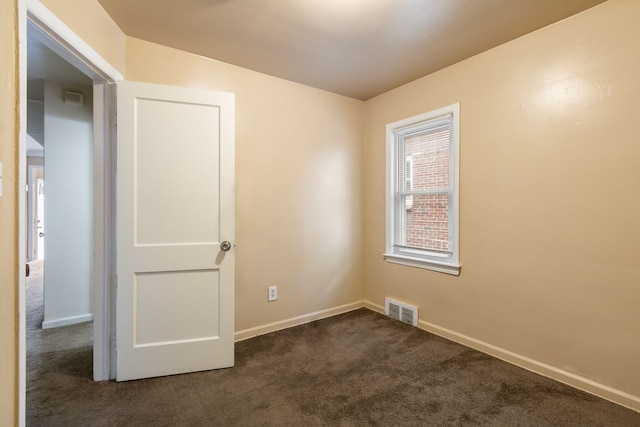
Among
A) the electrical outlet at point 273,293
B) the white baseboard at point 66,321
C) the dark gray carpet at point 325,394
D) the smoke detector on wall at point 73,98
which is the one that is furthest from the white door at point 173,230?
the smoke detector on wall at point 73,98

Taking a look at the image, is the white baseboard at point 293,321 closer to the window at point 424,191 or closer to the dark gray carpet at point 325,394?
the dark gray carpet at point 325,394

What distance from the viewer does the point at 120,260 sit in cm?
199

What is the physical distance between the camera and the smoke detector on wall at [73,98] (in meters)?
3.17

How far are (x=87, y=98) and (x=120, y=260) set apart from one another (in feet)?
7.87

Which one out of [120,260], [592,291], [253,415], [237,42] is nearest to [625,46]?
[592,291]

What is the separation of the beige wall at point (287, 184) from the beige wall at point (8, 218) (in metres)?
1.12

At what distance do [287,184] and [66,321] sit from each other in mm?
2680

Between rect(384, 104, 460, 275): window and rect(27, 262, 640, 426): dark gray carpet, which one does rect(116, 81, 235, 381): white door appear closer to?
rect(27, 262, 640, 426): dark gray carpet

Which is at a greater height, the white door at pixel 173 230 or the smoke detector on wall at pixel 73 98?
the smoke detector on wall at pixel 73 98

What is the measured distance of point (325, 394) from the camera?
→ 1903 millimetres

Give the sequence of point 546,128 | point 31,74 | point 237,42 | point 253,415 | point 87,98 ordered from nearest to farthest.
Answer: point 253,415
point 546,128
point 237,42
point 31,74
point 87,98

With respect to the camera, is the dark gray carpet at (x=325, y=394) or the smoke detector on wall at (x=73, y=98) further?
the smoke detector on wall at (x=73, y=98)

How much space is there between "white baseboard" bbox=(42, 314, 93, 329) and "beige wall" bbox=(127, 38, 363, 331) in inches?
73.1

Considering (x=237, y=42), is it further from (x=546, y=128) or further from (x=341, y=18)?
(x=546, y=128)
